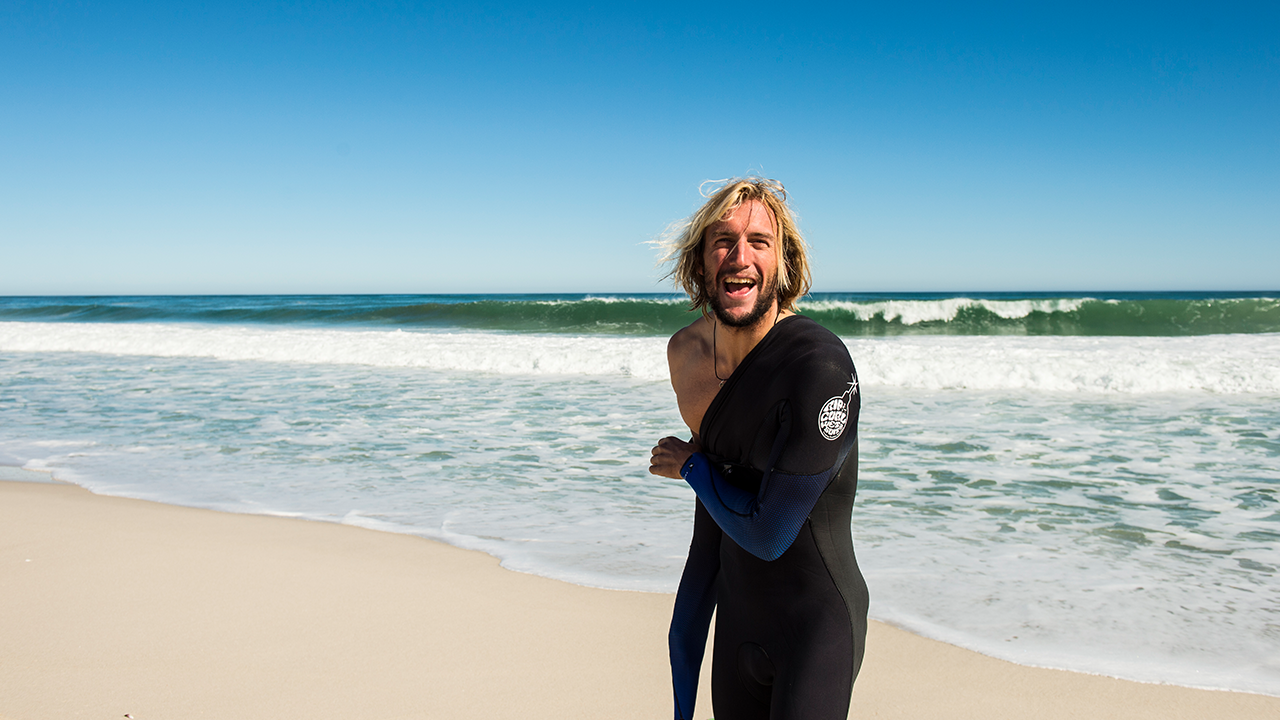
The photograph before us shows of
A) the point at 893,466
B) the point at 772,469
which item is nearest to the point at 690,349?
the point at 772,469

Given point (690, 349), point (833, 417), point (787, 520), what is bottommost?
point (787, 520)

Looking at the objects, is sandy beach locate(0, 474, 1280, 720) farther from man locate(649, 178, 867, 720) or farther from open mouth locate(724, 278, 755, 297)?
open mouth locate(724, 278, 755, 297)

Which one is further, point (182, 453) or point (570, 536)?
point (182, 453)

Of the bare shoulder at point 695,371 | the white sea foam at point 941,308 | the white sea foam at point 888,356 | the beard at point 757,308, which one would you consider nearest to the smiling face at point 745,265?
the beard at point 757,308

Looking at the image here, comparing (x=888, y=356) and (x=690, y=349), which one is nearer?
(x=690, y=349)

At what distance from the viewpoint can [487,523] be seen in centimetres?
499

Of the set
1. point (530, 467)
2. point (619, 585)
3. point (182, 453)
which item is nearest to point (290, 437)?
point (182, 453)

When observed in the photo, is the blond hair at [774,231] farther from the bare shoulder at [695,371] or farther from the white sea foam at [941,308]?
the white sea foam at [941,308]

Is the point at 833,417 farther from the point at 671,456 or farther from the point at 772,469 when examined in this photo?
the point at 671,456

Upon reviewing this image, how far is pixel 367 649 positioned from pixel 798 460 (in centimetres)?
245

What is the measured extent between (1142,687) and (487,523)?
11.9ft

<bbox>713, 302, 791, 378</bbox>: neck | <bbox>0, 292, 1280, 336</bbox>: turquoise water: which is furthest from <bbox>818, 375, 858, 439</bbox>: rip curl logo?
<bbox>0, 292, 1280, 336</bbox>: turquoise water

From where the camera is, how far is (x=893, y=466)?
637 centimetres

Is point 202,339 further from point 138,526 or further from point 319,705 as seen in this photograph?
point 319,705
